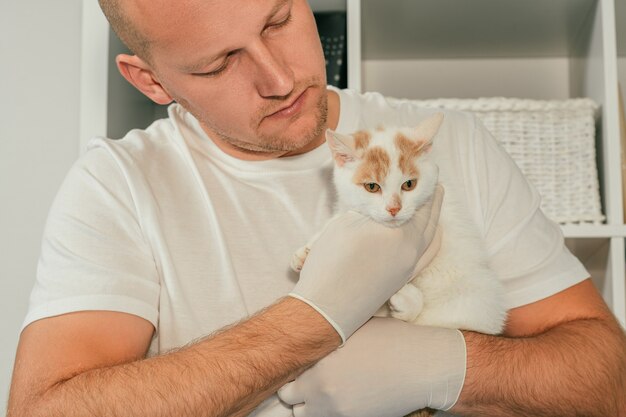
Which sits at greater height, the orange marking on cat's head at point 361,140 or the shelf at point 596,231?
the orange marking on cat's head at point 361,140

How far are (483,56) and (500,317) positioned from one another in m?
1.07

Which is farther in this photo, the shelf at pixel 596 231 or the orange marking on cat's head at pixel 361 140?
the shelf at pixel 596 231

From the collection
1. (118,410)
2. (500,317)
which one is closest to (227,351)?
(118,410)

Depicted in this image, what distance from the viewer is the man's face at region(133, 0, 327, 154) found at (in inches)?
43.1

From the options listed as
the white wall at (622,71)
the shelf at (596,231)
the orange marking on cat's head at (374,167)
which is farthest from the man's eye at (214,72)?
the white wall at (622,71)

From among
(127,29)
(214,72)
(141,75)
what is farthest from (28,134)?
(214,72)

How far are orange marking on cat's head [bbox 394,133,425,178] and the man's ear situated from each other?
1.44 ft

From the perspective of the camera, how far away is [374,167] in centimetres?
110

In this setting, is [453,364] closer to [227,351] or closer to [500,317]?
[500,317]

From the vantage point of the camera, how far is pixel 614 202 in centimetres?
161

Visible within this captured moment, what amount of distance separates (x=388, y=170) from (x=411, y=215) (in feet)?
0.25

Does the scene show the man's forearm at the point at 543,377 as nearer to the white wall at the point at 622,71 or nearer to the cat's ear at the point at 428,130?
the cat's ear at the point at 428,130

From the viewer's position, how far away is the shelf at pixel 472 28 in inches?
67.6

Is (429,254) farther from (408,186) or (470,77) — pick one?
(470,77)
